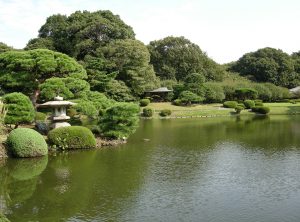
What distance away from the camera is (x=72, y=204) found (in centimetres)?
754

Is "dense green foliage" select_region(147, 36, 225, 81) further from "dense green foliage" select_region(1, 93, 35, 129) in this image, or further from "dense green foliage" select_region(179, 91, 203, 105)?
"dense green foliage" select_region(1, 93, 35, 129)

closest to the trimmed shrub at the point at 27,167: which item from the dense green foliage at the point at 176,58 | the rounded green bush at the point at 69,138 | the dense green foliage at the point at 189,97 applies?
the rounded green bush at the point at 69,138

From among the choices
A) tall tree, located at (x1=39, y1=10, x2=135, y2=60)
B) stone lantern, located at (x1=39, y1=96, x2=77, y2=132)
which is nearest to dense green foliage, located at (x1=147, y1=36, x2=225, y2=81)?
tall tree, located at (x1=39, y1=10, x2=135, y2=60)

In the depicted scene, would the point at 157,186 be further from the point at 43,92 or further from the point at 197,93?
the point at 197,93

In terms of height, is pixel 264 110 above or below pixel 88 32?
below

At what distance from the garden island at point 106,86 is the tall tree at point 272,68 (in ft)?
0.70

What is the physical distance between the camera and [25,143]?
12.5m

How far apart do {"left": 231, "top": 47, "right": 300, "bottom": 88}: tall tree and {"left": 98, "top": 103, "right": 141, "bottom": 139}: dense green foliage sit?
52263 millimetres

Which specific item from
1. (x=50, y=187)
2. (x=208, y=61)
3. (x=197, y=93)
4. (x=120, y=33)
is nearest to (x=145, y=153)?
(x=50, y=187)

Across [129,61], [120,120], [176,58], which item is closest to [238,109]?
[129,61]

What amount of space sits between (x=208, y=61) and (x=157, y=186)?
5148 cm

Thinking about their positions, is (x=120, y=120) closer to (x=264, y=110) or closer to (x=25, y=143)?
(x=25, y=143)

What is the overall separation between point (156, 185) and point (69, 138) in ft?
23.4

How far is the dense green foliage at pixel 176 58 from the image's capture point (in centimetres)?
5397
